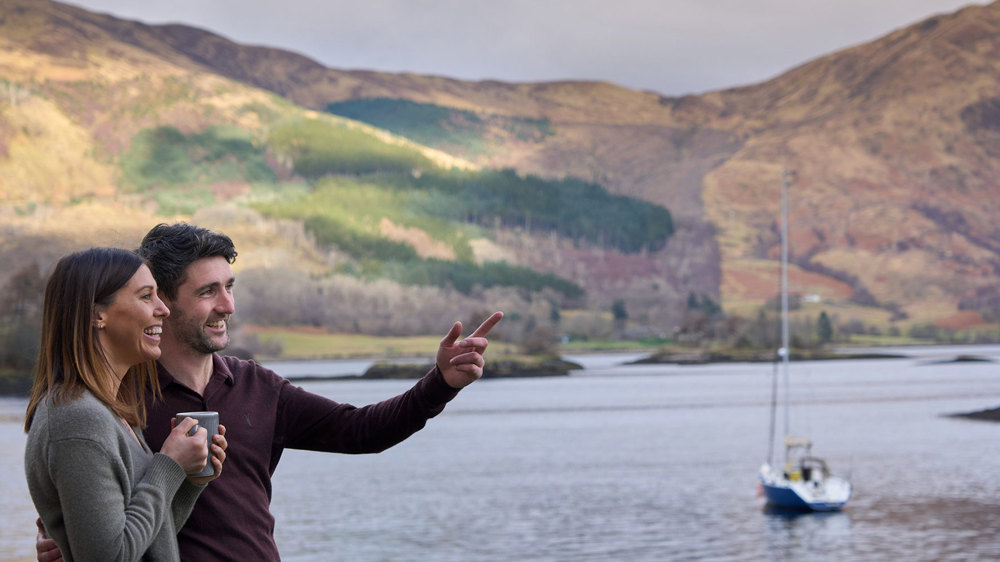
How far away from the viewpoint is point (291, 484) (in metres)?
54.9

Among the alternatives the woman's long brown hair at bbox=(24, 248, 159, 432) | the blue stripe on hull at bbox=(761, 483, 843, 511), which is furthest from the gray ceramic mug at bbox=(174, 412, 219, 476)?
the blue stripe on hull at bbox=(761, 483, 843, 511)

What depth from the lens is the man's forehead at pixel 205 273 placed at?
354cm

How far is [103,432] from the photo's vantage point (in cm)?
283

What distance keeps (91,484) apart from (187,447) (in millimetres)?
286

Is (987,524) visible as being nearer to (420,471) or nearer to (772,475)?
(772,475)

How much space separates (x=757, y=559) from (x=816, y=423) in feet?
194

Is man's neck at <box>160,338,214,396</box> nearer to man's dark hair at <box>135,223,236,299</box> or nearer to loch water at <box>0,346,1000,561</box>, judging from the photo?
man's dark hair at <box>135,223,236,299</box>

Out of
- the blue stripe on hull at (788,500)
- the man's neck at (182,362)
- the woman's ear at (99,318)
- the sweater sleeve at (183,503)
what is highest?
the woman's ear at (99,318)

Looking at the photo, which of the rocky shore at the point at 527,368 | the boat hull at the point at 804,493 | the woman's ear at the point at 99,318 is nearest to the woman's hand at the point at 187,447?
the woman's ear at the point at 99,318

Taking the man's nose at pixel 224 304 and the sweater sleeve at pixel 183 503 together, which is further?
the man's nose at pixel 224 304

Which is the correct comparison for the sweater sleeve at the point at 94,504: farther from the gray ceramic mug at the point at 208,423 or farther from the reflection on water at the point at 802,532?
the reflection on water at the point at 802,532

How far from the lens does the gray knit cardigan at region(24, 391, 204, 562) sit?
2.78 metres

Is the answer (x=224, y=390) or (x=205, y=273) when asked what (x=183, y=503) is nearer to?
(x=224, y=390)

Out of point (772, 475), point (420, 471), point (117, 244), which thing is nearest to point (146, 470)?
point (117, 244)
